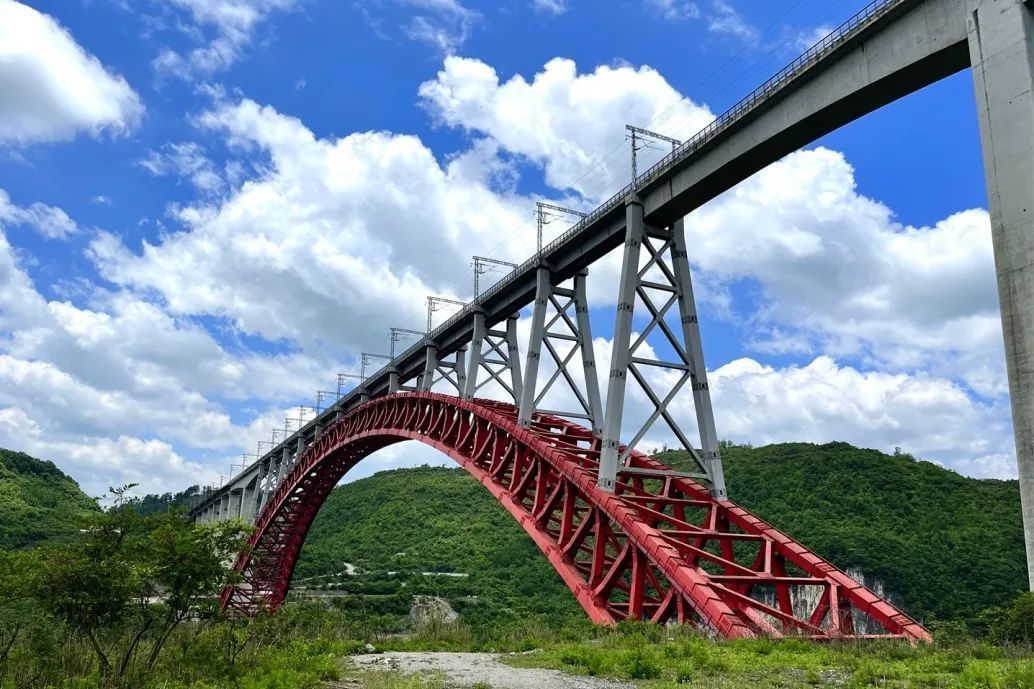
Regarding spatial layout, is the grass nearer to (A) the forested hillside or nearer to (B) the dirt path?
(B) the dirt path

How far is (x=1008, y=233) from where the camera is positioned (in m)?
13.4

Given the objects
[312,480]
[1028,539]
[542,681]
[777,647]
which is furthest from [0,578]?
[312,480]

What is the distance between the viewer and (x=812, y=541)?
175ft

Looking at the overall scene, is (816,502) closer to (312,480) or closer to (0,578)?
(312,480)

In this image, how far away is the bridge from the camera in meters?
13.8

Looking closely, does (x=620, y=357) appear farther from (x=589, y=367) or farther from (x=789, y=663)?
(x=789, y=663)

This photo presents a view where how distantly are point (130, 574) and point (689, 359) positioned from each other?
54.4 feet

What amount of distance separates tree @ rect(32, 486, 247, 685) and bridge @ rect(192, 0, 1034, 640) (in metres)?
1.06

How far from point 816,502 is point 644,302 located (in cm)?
4330

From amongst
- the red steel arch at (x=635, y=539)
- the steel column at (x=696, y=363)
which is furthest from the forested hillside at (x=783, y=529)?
the steel column at (x=696, y=363)

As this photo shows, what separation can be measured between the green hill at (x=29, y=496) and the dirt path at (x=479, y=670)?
42267 mm

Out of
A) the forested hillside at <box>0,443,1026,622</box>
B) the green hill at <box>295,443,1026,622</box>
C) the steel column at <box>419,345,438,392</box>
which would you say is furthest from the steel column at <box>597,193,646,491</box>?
the green hill at <box>295,443,1026,622</box>

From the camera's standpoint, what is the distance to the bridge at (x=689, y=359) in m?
13.8

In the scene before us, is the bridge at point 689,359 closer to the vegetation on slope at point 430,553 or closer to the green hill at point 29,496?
the vegetation on slope at point 430,553
